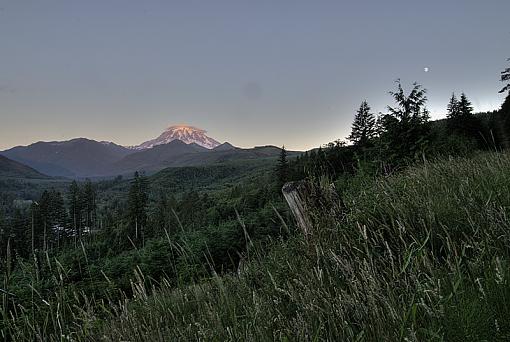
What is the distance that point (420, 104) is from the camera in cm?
3712

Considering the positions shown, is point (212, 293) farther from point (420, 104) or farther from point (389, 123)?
point (420, 104)

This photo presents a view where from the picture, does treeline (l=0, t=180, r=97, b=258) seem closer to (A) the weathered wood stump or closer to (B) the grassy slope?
(A) the weathered wood stump

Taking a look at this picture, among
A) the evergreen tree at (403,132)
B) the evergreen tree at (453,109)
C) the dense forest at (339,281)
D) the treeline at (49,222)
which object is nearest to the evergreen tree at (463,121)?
the evergreen tree at (453,109)

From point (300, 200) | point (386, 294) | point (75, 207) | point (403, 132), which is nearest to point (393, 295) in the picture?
point (386, 294)

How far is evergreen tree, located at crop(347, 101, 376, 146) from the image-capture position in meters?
40.8

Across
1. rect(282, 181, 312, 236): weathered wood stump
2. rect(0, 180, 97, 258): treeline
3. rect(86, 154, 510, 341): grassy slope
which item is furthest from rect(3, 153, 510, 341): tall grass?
rect(0, 180, 97, 258): treeline

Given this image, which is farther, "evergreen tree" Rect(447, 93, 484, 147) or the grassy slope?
"evergreen tree" Rect(447, 93, 484, 147)

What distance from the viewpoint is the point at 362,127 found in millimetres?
47438

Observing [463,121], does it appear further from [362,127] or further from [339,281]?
[339,281]

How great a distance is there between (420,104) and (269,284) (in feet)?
130

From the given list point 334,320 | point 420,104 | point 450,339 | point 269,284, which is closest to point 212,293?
point 269,284

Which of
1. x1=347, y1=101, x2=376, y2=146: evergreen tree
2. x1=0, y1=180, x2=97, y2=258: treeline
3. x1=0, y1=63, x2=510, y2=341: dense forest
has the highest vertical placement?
x1=347, y1=101, x2=376, y2=146: evergreen tree

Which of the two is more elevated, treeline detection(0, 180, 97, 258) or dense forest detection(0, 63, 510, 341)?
dense forest detection(0, 63, 510, 341)

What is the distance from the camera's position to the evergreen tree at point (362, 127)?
40769 mm
